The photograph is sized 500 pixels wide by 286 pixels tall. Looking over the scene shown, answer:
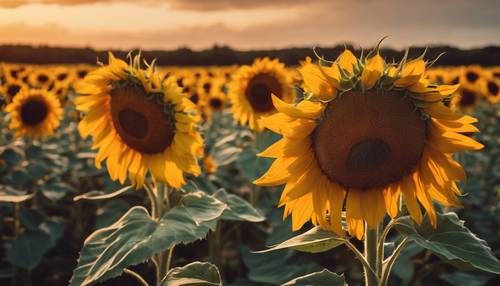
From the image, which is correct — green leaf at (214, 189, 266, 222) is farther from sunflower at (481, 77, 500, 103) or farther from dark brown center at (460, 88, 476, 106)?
sunflower at (481, 77, 500, 103)

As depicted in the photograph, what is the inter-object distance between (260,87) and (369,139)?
180 inches

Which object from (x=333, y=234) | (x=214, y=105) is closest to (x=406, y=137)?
(x=333, y=234)

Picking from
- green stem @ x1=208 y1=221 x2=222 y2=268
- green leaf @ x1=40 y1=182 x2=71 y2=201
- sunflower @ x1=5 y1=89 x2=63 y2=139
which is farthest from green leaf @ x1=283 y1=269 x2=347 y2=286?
sunflower @ x1=5 y1=89 x2=63 y2=139

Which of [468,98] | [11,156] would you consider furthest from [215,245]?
[468,98]

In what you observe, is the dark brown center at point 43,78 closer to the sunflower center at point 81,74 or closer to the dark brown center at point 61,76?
the dark brown center at point 61,76

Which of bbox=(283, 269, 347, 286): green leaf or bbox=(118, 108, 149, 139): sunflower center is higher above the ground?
bbox=(118, 108, 149, 139): sunflower center

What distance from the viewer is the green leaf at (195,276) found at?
100 inches

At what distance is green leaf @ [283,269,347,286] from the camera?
237 cm

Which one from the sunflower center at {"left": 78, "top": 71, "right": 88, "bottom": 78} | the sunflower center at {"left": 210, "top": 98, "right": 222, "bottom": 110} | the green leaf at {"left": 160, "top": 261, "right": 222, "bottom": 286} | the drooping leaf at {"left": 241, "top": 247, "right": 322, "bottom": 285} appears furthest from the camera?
the sunflower center at {"left": 78, "top": 71, "right": 88, "bottom": 78}

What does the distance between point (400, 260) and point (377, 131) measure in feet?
7.22

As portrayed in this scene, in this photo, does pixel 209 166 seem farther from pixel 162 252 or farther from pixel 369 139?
pixel 369 139

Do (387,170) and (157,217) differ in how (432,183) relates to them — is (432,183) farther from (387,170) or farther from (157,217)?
(157,217)

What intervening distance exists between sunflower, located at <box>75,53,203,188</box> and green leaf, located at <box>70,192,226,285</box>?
1.22ft

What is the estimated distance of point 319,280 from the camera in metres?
2.39
